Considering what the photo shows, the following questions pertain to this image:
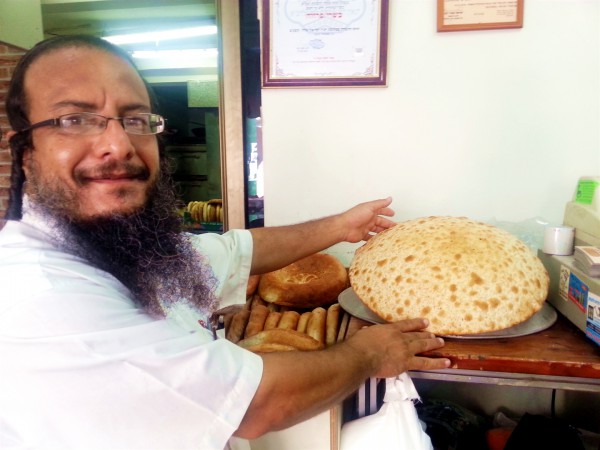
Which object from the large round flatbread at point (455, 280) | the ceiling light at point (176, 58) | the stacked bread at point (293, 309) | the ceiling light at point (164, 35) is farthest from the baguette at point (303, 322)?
the ceiling light at point (176, 58)

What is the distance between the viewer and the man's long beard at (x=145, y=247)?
0.94m

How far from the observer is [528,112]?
1.57 m

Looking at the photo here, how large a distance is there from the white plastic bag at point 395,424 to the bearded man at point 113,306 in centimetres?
12

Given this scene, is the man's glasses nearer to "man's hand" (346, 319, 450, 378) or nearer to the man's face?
the man's face

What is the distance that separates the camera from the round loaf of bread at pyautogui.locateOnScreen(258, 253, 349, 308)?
143 centimetres

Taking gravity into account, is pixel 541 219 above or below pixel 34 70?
below

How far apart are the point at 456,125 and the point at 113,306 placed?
138 centimetres

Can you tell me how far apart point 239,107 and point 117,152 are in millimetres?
1037

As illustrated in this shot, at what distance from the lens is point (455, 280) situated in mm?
997

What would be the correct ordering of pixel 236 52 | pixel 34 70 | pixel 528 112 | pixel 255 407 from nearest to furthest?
pixel 255 407 < pixel 34 70 < pixel 528 112 < pixel 236 52

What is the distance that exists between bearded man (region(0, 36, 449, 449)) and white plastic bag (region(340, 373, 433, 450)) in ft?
0.38

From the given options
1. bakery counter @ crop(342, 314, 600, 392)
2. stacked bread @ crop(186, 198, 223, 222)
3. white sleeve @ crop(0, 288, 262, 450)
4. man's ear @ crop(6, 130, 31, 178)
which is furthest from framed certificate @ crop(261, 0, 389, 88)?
stacked bread @ crop(186, 198, 223, 222)

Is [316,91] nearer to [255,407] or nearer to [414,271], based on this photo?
[414,271]

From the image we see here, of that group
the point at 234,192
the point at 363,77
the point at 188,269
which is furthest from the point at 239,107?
the point at 188,269
